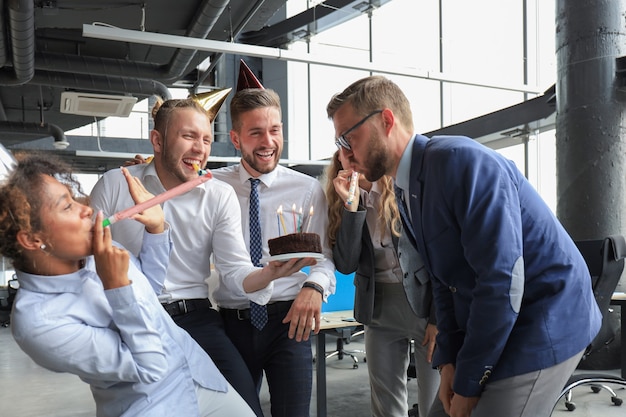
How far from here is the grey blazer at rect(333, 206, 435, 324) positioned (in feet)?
7.59

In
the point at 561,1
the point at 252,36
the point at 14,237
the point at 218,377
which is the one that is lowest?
the point at 218,377

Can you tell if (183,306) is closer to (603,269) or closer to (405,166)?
(405,166)

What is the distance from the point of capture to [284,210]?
2.25m

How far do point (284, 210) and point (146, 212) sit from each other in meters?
0.71

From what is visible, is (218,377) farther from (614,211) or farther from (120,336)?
(614,211)

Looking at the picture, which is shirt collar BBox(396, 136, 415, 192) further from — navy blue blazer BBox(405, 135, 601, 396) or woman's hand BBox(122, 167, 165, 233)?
woman's hand BBox(122, 167, 165, 233)

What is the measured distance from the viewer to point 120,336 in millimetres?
1392

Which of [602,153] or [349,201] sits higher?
[602,153]

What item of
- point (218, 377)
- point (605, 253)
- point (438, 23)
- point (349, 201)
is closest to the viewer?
point (218, 377)

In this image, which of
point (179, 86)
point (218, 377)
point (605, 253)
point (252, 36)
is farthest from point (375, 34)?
point (218, 377)

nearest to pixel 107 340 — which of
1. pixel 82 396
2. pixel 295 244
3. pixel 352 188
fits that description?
pixel 295 244

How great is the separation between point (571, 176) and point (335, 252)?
4786 mm

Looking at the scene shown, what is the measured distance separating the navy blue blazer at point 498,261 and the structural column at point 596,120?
16.4ft

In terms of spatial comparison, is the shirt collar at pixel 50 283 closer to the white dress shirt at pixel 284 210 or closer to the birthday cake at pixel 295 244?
the birthday cake at pixel 295 244
